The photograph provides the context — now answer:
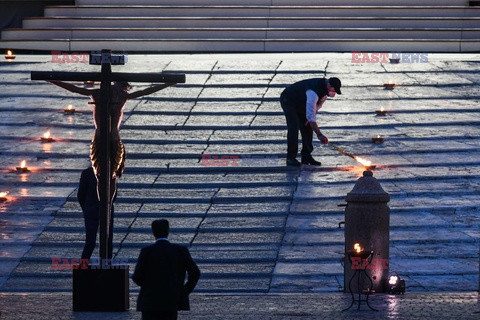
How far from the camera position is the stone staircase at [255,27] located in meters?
24.1

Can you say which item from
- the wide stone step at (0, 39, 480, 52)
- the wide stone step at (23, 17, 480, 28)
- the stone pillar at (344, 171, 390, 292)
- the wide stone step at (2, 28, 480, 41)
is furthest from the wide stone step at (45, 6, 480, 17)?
the stone pillar at (344, 171, 390, 292)

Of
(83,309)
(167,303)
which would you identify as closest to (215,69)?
(83,309)

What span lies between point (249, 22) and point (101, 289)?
13030 millimetres

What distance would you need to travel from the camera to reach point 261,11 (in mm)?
25094

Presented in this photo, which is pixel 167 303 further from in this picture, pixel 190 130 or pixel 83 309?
pixel 190 130

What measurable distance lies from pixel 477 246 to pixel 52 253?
4675 mm

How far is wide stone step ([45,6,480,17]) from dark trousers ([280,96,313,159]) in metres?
7.18

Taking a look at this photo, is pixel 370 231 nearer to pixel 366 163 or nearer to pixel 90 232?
pixel 90 232

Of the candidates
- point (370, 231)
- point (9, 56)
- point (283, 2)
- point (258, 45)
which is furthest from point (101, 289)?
point (283, 2)

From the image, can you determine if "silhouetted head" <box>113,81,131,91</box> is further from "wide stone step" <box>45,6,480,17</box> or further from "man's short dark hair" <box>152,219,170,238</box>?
"wide stone step" <box>45,6,480,17</box>

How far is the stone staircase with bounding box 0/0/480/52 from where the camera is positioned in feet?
79.0

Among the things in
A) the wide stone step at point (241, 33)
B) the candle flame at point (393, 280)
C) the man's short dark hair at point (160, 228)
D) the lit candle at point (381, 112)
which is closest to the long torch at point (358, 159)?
the lit candle at point (381, 112)

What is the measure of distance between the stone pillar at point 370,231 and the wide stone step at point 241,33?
1121 cm

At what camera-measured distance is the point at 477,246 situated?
14859 millimetres
